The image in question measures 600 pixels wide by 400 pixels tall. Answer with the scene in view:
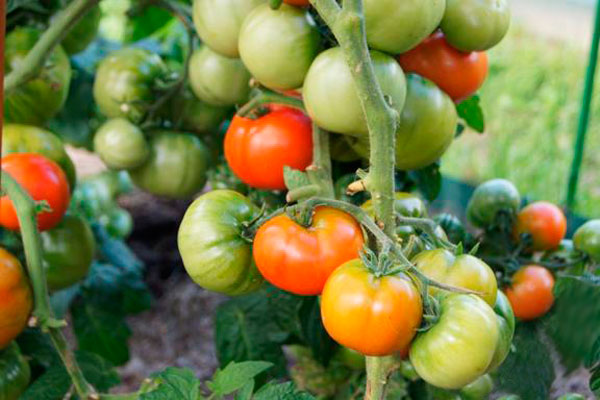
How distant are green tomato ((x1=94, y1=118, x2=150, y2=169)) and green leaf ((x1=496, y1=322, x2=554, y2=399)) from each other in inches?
24.2

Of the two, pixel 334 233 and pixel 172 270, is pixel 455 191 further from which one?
pixel 334 233

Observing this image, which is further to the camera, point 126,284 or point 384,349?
point 126,284

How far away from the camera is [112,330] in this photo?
148 cm

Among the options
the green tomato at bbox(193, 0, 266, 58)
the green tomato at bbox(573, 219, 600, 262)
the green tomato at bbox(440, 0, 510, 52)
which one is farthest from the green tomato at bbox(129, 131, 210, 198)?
the green tomato at bbox(573, 219, 600, 262)

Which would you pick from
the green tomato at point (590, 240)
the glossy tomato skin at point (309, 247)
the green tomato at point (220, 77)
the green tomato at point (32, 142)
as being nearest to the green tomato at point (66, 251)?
the green tomato at point (32, 142)

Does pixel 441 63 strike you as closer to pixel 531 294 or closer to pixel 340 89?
pixel 340 89

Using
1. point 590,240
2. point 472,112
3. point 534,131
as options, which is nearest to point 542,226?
point 590,240

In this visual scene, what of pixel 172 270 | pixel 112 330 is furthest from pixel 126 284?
pixel 172 270

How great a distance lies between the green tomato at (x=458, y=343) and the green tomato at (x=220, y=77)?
51 centimetres

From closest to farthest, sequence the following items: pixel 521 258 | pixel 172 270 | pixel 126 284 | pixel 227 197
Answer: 1. pixel 227 197
2. pixel 521 258
3. pixel 126 284
4. pixel 172 270

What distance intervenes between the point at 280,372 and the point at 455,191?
3.50 feet

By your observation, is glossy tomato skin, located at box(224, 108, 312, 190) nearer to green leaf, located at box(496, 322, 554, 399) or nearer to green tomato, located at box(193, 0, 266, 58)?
green tomato, located at box(193, 0, 266, 58)

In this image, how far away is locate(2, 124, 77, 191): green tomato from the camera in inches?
44.6

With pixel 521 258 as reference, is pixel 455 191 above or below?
below
